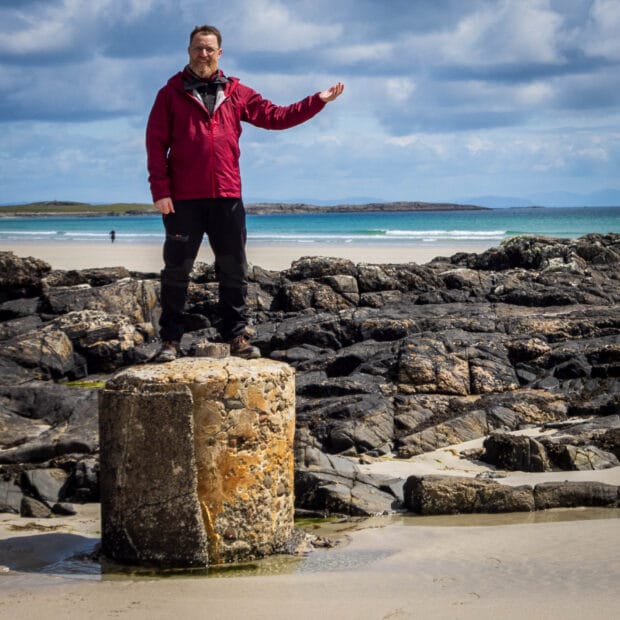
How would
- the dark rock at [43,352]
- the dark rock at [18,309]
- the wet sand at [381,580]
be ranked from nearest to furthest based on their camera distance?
the wet sand at [381,580]
the dark rock at [43,352]
the dark rock at [18,309]

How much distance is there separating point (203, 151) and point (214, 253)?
762mm

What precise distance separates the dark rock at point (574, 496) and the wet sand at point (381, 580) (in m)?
0.33

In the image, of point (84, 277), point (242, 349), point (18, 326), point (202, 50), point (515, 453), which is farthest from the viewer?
point (84, 277)

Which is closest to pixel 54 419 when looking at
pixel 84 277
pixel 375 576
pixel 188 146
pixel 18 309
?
pixel 188 146

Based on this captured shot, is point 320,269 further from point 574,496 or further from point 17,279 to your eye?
point 574,496

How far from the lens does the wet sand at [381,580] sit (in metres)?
4.82

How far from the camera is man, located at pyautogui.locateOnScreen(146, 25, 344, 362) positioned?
6801 millimetres

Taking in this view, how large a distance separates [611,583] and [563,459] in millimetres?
3242

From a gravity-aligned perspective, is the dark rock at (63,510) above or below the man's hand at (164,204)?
below

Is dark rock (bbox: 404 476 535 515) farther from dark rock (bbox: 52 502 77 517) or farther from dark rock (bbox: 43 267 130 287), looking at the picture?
dark rock (bbox: 43 267 130 287)

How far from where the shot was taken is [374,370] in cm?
1155

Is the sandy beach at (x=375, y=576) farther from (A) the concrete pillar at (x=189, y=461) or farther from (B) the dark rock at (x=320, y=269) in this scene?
A: (B) the dark rock at (x=320, y=269)

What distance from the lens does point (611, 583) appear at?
5102 millimetres

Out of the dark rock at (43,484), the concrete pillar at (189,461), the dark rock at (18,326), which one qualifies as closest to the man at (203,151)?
the concrete pillar at (189,461)
